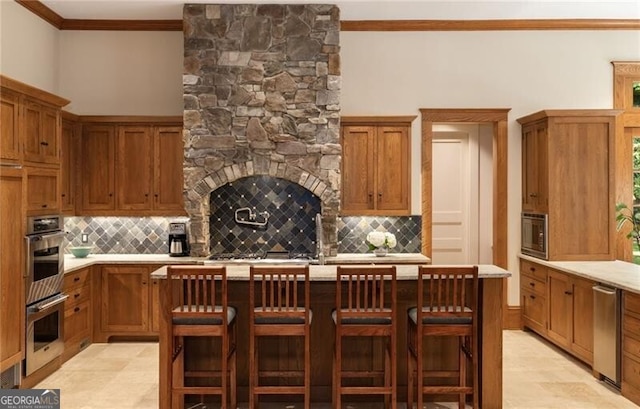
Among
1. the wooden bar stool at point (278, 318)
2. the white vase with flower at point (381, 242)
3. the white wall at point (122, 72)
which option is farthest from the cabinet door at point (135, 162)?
the wooden bar stool at point (278, 318)

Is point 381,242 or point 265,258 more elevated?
point 381,242

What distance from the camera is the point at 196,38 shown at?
574 cm

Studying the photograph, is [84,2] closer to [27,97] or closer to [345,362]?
[27,97]

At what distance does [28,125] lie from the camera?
170 inches

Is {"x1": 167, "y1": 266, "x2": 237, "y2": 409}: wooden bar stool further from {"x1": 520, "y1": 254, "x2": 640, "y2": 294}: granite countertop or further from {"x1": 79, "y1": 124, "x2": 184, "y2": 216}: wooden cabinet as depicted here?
{"x1": 520, "y1": 254, "x2": 640, "y2": 294}: granite countertop

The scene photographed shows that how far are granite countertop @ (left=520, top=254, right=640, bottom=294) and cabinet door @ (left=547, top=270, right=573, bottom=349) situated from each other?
13cm

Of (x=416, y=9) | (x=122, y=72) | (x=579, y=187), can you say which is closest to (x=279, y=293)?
(x=579, y=187)

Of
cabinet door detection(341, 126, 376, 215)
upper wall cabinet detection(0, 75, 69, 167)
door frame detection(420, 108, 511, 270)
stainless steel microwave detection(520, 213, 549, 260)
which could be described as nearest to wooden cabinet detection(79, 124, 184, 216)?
upper wall cabinet detection(0, 75, 69, 167)

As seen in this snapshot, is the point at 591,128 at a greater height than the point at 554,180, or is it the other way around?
the point at 591,128

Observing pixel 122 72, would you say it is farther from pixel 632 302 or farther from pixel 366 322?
pixel 632 302

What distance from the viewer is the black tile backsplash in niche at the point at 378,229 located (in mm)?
6309

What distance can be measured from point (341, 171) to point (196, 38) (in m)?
2.23

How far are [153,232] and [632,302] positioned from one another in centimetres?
508

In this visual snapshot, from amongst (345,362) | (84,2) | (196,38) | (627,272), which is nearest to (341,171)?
(196,38)
